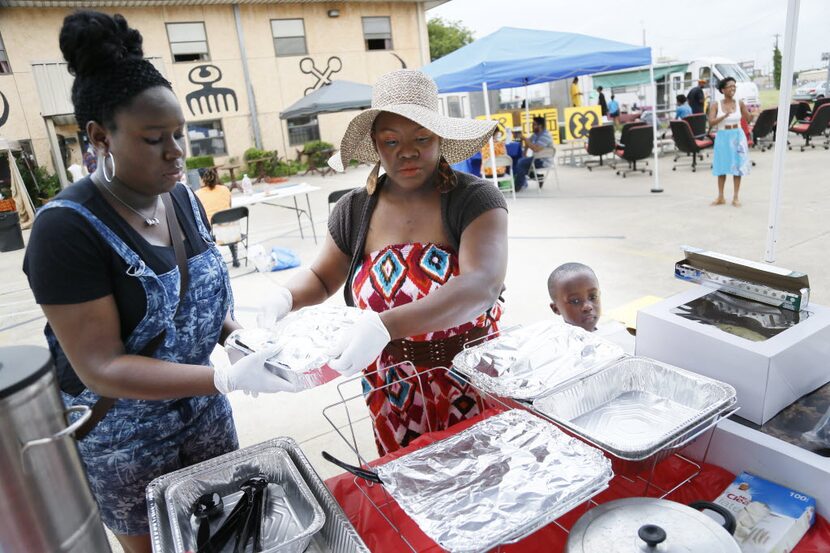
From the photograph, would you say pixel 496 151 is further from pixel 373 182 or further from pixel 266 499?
pixel 266 499

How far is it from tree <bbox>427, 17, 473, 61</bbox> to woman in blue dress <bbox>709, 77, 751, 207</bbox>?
25958 mm

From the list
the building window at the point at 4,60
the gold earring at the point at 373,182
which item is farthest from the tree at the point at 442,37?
the gold earring at the point at 373,182


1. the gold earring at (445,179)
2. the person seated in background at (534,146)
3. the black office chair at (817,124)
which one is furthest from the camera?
the black office chair at (817,124)

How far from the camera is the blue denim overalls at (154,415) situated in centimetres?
126

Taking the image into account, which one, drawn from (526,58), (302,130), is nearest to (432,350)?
(526,58)

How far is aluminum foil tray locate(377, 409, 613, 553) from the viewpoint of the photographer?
0.88 meters

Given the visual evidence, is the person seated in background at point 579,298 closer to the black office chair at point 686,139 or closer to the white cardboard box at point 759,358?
the white cardboard box at point 759,358

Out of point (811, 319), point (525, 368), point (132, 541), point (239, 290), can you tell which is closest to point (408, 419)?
point (525, 368)

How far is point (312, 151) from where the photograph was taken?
18.0m

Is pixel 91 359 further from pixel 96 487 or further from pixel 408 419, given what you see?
pixel 408 419

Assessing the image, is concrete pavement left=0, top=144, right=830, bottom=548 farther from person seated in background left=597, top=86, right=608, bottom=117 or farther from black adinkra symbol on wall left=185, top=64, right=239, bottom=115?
black adinkra symbol on wall left=185, top=64, right=239, bottom=115

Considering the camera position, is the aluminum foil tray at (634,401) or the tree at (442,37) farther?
the tree at (442,37)

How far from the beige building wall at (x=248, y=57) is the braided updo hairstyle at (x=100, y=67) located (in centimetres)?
1534

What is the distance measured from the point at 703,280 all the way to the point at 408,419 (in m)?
0.92
